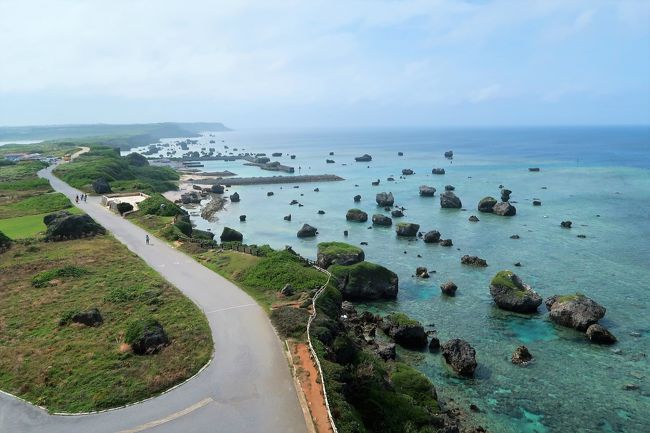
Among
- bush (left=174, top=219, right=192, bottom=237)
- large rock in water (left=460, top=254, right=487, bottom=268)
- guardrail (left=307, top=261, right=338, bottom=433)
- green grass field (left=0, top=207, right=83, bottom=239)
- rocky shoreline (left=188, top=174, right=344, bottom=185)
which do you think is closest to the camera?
guardrail (left=307, top=261, right=338, bottom=433)

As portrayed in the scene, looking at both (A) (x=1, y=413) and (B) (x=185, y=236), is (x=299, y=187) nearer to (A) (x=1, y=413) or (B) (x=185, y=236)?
(B) (x=185, y=236)

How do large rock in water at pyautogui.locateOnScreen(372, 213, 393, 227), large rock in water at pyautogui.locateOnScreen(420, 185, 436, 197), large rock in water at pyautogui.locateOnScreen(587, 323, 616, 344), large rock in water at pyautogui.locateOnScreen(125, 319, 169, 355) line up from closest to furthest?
large rock in water at pyautogui.locateOnScreen(125, 319, 169, 355), large rock in water at pyautogui.locateOnScreen(587, 323, 616, 344), large rock in water at pyautogui.locateOnScreen(372, 213, 393, 227), large rock in water at pyautogui.locateOnScreen(420, 185, 436, 197)

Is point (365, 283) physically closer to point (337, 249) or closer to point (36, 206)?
point (337, 249)

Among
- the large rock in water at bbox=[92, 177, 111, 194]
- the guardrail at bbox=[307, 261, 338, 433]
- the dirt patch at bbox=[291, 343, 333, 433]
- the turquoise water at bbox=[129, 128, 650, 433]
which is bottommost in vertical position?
the turquoise water at bbox=[129, 128, 650, 433]

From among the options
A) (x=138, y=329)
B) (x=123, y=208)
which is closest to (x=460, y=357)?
(x=138, y=329)

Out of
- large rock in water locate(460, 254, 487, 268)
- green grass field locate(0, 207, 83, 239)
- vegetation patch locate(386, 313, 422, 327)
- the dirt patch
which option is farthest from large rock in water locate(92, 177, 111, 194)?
the dirt patch

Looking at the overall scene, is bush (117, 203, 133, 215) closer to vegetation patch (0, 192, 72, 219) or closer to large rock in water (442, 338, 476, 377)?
vegetation patch (0, 192, 72, 219)

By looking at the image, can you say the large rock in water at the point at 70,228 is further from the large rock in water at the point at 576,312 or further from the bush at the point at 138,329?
the large rock in water at the point at 576,312
